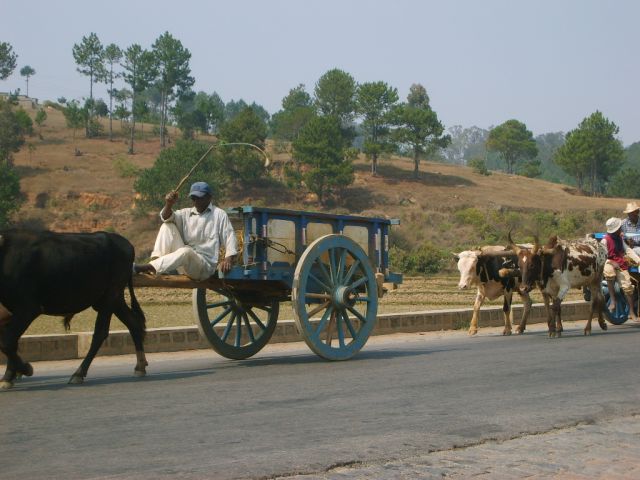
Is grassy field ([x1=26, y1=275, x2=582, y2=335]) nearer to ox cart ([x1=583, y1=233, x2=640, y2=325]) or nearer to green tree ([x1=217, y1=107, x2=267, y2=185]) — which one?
ox cart ([x1=583, y1=233, x2=640, y2=325])

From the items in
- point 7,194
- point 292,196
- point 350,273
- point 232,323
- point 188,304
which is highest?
point 292,196

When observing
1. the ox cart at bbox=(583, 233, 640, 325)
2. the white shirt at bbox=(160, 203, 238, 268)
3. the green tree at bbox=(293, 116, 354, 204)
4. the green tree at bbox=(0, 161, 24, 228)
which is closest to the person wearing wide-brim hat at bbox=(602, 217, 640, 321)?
the ox cart at bbox=(583, 233, 640, 325)

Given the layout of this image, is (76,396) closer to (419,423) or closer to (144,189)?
(419,423)

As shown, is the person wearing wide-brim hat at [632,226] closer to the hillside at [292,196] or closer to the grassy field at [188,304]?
the grassy field at [188,304]

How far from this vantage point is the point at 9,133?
9081cm

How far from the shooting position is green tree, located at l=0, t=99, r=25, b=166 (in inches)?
3548

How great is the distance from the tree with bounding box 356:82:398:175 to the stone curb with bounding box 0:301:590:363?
76277 mm

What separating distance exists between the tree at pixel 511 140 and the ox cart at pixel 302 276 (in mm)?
121584

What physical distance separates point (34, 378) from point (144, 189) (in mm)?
67206

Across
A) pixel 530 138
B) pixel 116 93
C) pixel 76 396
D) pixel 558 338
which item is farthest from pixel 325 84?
pixel 76 396

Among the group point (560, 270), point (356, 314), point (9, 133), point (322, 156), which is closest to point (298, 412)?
point (356, 314)

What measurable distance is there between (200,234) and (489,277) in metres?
8.39

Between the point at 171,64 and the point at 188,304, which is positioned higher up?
the point at 171,64

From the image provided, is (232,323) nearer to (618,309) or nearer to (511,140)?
(618,309)
